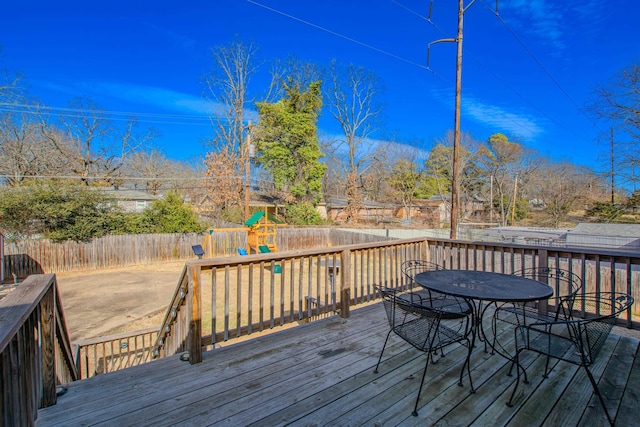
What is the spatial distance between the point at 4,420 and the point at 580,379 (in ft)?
11.0

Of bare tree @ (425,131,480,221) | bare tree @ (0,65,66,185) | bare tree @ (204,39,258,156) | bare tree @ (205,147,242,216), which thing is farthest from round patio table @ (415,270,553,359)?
bare tree @ (425,131,480,221)

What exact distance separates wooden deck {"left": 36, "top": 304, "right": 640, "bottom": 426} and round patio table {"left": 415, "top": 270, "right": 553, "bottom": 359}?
0.42 metres

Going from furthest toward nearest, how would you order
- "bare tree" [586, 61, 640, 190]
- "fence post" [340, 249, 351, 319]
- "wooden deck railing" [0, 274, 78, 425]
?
"bare tree" [586, 61, 640, 190] → "fence post" [340, 249, 351, 319] → "wooden deck railing" [0, 274, 78, 425]

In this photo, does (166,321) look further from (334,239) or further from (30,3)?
(30,3)

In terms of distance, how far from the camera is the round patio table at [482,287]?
2213 millimetres

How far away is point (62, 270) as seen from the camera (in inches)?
496

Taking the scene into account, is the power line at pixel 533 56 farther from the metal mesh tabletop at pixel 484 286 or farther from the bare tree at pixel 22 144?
the bare tree at pixel 22 144

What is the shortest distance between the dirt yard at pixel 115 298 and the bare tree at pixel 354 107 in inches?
733

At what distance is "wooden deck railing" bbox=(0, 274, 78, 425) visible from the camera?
1.24 meters

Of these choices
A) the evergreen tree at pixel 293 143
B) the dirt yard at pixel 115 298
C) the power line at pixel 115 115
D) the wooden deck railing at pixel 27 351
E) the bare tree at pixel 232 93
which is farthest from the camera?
the bare tree at pixel 232 93

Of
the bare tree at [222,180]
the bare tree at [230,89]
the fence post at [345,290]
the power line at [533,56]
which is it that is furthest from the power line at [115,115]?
the fence post at [345,290]

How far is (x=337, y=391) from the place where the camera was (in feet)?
7.09

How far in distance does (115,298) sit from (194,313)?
352 inches

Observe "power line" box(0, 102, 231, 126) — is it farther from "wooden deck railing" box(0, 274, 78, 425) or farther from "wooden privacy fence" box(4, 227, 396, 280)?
"wooden deck railing" box(0, 274, 78, 425)
